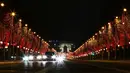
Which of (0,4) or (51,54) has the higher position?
(0,4)

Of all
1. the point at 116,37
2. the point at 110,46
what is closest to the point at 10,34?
the point at 116,37

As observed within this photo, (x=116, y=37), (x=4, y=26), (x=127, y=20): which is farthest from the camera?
(x=116, y=37)

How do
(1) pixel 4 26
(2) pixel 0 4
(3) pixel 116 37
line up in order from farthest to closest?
(3) pixel 116 37 → (1) pixel 4 26 → (2) pixel 0 4

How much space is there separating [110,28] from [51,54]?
36.4 meters

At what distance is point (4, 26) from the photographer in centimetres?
8931

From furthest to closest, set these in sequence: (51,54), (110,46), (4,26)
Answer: (51,54), (110,46), (4,26)

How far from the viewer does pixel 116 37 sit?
325ft

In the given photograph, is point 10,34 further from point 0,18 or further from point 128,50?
point 128,50

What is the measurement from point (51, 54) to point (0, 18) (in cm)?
5524

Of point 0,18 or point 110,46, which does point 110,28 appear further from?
point 0,18

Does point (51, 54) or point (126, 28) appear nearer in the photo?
point (126, 28)

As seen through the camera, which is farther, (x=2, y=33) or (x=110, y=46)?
(x=110, y=46)


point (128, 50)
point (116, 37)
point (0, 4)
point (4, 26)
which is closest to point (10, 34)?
point (4, 26)

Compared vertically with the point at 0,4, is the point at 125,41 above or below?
below
